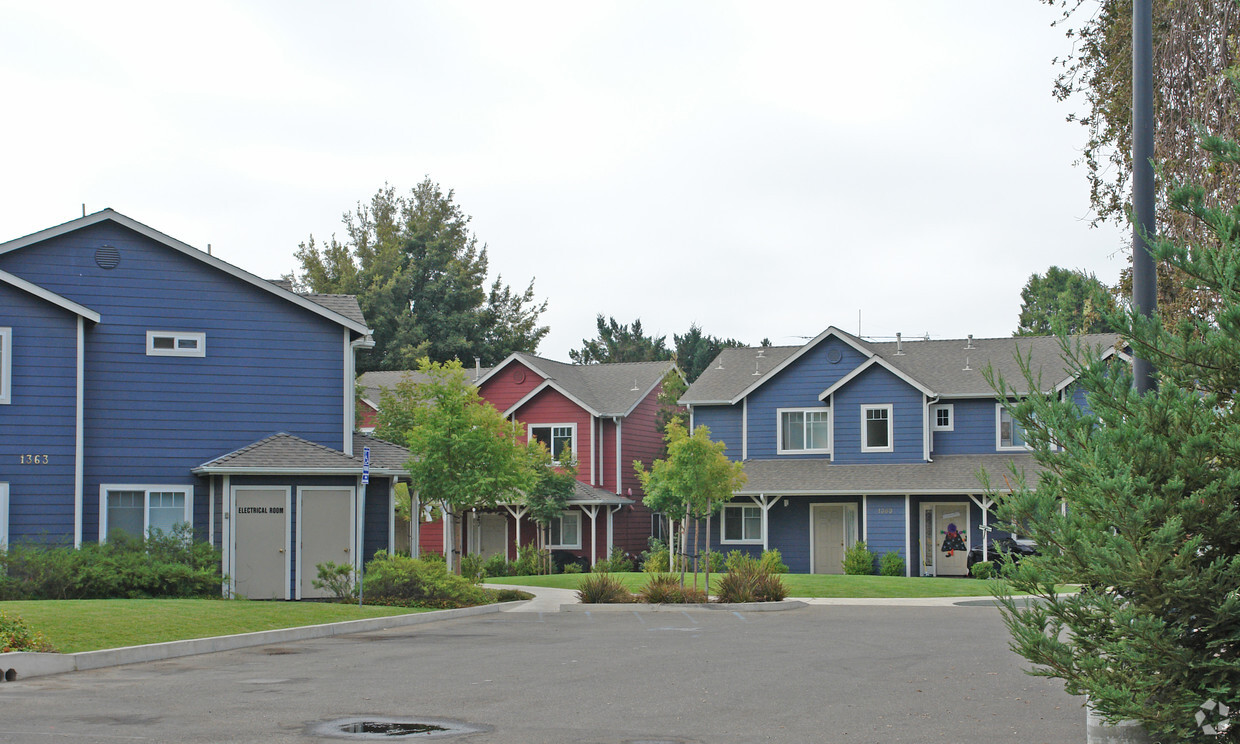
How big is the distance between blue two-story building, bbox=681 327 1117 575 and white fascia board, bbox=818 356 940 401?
46mm

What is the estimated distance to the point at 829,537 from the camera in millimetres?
40156

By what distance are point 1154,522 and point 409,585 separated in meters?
19.4

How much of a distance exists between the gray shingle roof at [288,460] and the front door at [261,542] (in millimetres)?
680

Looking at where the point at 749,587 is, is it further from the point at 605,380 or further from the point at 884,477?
the point at 605,380

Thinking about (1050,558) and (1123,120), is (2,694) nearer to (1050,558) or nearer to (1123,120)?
(1050,558)

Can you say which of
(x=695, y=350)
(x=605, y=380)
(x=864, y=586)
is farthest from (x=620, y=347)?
(x=864, y=586)

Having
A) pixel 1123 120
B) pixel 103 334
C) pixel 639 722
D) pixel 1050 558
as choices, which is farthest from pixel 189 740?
pixel 103 334

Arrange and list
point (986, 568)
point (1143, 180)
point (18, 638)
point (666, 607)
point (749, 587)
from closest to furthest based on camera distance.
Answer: point (1143, 180)
point (986, 568)
point (18, 638)
point (666, 607)
point (749, 587)

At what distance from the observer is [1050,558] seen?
23.5 ft

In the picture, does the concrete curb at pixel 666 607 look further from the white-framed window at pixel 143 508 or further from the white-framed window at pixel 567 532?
the white-framed window at pixel 567 532

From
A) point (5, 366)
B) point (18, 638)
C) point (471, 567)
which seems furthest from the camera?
point (471, 567)

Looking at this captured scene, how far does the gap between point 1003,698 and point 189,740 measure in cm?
789

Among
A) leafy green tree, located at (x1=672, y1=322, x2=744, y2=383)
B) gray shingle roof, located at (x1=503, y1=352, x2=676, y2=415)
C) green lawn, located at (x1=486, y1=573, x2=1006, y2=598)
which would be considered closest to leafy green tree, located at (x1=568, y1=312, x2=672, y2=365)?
leafy green tree, located at (x1=672, y1=322, x2=744, y2=383)

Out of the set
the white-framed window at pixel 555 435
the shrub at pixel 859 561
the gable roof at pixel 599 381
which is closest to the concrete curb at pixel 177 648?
the shrub at pixel 859 561
